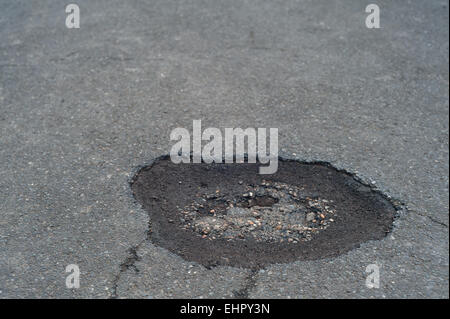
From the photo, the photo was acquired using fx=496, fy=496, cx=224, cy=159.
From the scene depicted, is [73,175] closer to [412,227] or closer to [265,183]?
[265,183]

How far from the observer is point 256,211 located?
3803mm

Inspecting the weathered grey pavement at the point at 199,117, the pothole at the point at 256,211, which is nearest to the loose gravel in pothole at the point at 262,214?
the pothole at the point at 256,211

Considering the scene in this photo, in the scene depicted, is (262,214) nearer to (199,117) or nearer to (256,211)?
(256,211)

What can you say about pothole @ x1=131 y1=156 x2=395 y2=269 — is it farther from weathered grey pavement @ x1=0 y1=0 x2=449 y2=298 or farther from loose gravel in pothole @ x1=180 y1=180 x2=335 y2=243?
weathered grey pavement @ x1=0 y1=0 x2=449 y2=298

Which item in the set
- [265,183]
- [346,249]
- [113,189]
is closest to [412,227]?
[346,249]

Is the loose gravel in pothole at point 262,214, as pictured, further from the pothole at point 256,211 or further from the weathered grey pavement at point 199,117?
the weathered grey pavement at point 199,117

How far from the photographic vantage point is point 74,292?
10.3 ft

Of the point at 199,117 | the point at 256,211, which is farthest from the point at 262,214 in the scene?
the point at 199,117

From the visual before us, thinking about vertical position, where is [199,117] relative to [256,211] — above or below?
above

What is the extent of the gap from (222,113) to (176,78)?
32.2 inches

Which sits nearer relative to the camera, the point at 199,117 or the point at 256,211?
the point at 256,211

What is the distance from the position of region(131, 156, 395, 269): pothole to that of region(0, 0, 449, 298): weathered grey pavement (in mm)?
111

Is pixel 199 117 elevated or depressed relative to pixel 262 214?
elevated

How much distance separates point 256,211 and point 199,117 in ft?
4.58
